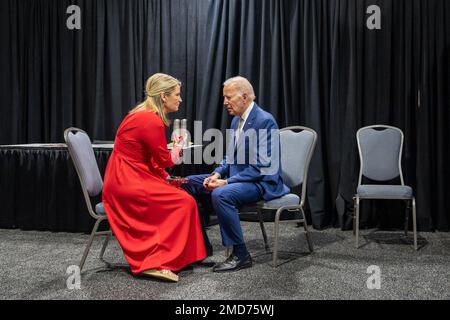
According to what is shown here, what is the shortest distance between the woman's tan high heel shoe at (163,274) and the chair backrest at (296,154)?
116 centimetres

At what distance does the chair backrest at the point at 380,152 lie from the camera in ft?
14.5

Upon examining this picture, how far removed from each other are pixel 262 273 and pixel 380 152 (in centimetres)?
183

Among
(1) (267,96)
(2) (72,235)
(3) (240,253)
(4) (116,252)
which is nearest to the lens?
(3) (240,253)

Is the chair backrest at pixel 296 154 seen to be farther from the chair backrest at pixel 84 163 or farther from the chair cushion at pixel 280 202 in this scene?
the chair backrest at pixel 84 163

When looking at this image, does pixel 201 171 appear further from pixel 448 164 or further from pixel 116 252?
pixel 448 164

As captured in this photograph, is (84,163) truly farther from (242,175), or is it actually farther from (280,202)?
(280,202)

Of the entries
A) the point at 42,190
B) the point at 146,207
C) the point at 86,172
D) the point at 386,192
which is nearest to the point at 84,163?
the point at 86,172

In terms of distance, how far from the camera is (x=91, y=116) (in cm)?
554

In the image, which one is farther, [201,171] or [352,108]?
[201,171]

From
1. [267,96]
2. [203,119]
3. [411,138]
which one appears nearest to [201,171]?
[203,119]

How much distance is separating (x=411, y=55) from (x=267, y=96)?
1.37 m

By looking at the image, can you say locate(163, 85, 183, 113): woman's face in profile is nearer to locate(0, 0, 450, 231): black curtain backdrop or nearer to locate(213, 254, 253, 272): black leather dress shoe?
locate(213, 254, 253, 272): black leather dress shoe

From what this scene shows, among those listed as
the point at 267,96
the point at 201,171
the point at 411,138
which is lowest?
the point at 201,171

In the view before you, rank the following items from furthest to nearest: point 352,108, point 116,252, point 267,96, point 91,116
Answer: point 91,116, point 267,96, point 352,108, point 116,252
